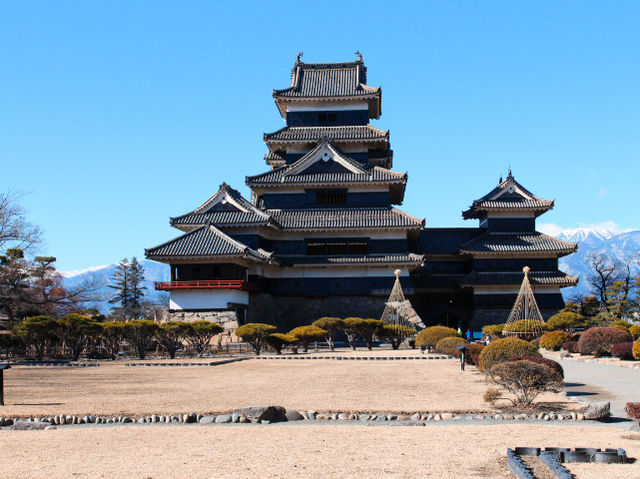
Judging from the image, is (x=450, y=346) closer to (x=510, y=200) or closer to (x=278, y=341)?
(x=278, y=341)

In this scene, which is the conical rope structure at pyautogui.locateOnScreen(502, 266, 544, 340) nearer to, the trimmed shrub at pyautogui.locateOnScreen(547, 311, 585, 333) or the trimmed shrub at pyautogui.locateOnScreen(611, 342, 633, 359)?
the trimmed shrub at pyautogui.locateOnScreen(547, 311, 585, 333)

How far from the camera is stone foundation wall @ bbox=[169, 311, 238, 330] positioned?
143 feet

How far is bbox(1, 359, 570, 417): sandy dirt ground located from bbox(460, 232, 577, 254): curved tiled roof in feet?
79.7

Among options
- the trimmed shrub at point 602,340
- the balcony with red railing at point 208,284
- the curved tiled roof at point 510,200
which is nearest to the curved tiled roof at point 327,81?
the curved tiled roof at point 510,200

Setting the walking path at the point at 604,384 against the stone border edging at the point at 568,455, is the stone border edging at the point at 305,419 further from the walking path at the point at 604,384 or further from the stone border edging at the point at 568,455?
the stone border edging at the point at 568,455

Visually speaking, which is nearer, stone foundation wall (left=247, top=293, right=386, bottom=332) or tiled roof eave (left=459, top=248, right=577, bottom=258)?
stone foundation wall (left=247, top=293, right=386, bottom=332)

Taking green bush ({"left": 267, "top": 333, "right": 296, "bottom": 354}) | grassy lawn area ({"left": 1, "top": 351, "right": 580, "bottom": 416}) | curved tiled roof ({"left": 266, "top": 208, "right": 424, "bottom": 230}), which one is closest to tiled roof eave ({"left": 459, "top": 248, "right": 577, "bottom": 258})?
curved tiled roof ({"left": 266, "top": 208, "right": 424, "bottom": 230})

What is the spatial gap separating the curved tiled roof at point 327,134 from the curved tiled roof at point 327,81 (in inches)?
104

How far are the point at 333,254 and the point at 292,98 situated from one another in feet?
44.6

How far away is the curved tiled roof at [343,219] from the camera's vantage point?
160 feet

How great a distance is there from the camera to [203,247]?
145 feet

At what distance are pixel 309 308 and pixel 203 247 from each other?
32.5 feet

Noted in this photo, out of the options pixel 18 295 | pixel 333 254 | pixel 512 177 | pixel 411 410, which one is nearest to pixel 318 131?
pixel 333 254

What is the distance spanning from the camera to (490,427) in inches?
531
